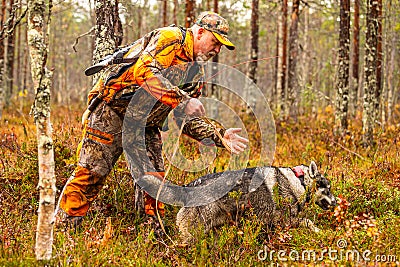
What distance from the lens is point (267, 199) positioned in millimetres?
4945

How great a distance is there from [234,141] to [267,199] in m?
1.16

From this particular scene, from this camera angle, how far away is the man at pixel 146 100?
161 inches

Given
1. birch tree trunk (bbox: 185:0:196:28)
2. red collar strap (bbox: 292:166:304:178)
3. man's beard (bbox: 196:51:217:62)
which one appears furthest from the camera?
birch tree trunk (bbox: 185:0:196:28)

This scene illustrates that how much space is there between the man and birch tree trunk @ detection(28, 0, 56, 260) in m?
1.03

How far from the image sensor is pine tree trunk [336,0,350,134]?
10.0 meters

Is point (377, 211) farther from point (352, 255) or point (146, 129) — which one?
point (146, 129)

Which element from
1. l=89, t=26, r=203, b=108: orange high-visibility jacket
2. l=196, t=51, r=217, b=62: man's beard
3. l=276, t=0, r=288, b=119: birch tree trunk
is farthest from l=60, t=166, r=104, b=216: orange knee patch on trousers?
l=276, t=0, r=288, b=119: birch tree trunk

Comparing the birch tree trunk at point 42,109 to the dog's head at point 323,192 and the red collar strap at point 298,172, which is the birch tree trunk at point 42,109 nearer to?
the red collar strap at point 298,172

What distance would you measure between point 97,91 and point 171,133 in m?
2.47

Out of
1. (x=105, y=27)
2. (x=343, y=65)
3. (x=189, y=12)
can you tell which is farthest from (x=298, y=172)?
(x=189, y=12)

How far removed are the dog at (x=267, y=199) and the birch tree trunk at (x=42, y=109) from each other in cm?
166

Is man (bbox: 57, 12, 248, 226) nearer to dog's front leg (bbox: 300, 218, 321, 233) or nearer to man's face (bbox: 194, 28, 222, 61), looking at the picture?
man's face (bbox: 194, 28, 222, 61)

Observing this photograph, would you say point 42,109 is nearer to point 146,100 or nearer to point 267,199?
point 146,100

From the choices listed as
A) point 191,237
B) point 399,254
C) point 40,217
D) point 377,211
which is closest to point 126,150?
point 191,237
